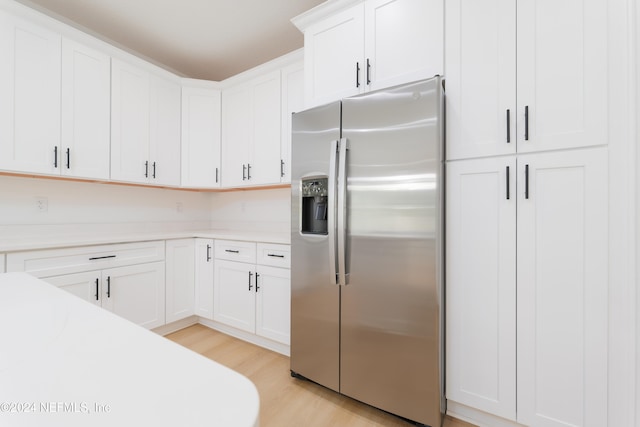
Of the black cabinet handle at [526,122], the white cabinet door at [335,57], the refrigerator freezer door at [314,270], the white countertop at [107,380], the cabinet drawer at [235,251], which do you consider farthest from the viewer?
the cabinet drawer at [235,251]

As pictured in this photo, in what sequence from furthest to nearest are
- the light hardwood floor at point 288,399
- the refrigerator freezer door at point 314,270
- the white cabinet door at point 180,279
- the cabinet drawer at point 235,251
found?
the white cabinet door at point 180,279 < the cabinet drawer at point 235,251 < the refrigerator freezer door at point 314,270 < the light hardwood floor at point 288,399

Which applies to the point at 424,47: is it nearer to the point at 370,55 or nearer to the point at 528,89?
the point at 370,55

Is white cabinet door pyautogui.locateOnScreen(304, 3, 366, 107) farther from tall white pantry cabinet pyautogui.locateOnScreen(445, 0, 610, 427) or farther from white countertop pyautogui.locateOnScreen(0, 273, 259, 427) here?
white countertop pyautogui.locateOnScreen(0, 273, 259, 427)

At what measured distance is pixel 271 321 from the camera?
232cm

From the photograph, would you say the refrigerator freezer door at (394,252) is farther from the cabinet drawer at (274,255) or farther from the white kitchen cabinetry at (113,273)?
the white kitchen cabinetry at (113,273)

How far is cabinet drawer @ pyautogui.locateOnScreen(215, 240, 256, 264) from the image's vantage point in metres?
2.44

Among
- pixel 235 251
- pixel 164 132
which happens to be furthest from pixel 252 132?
pixel 235 251

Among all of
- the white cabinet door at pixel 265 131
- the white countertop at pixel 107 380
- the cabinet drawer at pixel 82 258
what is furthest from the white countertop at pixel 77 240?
the white countertop at pixel 107 380

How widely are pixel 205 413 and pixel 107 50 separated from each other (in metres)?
3.08

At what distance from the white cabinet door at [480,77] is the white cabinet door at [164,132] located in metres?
2.55

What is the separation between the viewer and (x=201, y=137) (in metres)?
3.02

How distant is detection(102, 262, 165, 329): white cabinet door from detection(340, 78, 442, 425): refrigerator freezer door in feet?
5.84

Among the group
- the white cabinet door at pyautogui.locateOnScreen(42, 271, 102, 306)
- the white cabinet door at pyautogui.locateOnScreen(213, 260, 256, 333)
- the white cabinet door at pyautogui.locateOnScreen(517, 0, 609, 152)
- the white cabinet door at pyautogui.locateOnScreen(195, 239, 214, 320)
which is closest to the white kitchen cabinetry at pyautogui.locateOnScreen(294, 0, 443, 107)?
the white cabinet door at pyautogui.locateOnScreen(517, 0, 609, 152)

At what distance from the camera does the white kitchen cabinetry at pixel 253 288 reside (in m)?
2.26
